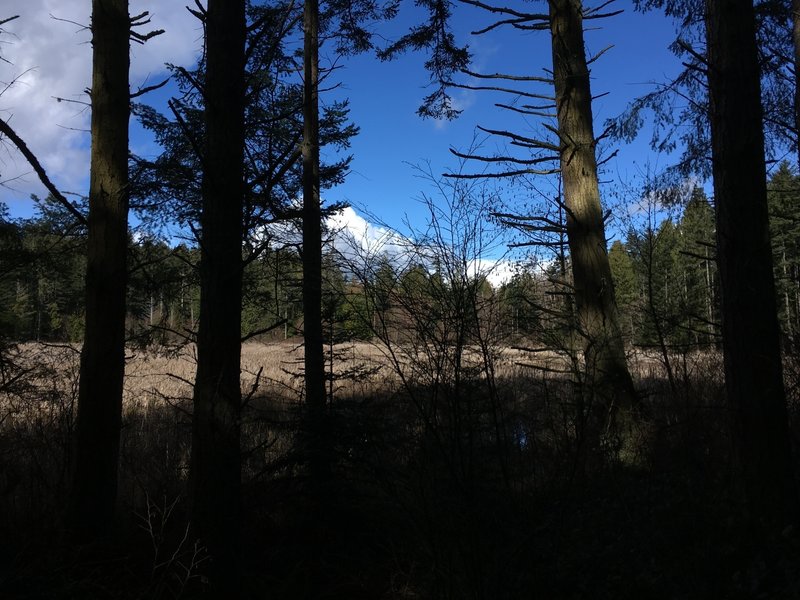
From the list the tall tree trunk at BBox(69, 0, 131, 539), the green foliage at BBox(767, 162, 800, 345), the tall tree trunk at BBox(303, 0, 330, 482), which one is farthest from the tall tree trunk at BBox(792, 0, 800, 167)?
the tall tree trunk at BBox(69, 0, 131, 539)

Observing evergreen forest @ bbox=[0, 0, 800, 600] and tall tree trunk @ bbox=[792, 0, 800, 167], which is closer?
evergreen forest @ bbox=[0, 0, 800, 600]

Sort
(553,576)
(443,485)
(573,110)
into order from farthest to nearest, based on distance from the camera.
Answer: (573,110) < (553,576) < (443,485)

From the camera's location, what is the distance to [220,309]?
3.62 metres

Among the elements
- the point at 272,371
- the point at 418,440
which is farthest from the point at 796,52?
the point at 272,371

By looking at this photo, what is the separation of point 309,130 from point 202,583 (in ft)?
22.2

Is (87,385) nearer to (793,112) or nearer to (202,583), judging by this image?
(202,583)

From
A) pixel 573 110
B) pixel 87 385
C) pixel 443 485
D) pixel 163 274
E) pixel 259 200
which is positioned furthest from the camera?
pixel 163 274

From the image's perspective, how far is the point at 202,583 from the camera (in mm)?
3646

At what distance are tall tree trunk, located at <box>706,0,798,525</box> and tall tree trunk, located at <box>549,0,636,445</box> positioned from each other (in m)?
1.97

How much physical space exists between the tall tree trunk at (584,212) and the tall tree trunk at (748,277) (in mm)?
1968

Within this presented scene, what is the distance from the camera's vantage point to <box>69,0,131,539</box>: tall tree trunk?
4.44 metres

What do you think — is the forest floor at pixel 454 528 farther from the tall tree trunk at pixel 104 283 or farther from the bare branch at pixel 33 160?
the bare branch at pixel 33 160

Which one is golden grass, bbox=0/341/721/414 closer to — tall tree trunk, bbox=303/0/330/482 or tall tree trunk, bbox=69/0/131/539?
tall tree trunk, bbox=303/0/330/482

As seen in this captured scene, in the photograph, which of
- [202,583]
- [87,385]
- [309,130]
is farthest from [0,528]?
[309,130]
